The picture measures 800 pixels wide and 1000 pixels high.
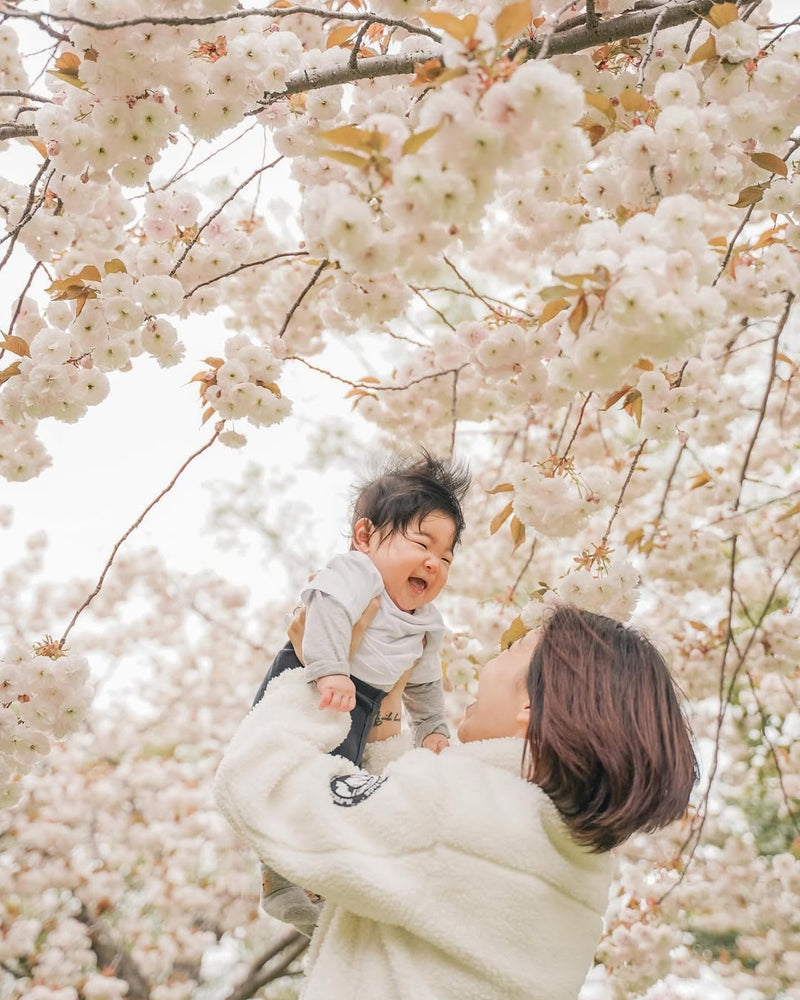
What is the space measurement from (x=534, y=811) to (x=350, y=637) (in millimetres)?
462

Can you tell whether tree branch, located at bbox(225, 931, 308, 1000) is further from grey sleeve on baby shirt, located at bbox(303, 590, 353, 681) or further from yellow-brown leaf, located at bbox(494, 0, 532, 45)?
yellow-brown leaf, located at bbox(494, 0, 532, 45)

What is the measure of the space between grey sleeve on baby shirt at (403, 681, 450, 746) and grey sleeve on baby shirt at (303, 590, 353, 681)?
14.7 inches

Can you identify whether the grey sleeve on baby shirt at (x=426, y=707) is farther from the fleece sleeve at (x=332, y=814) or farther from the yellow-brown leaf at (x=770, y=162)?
the yellow-brown leaf at (x=770, y=162)

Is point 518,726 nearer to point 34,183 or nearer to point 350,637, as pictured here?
point 350,637

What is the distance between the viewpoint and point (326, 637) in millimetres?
1412

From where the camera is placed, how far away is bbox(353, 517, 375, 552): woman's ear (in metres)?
1.74

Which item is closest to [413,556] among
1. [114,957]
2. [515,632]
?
[515,632]

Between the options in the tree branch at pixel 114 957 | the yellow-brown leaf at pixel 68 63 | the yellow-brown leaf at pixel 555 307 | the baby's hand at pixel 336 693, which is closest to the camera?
the yellow-brown leaf at pixel 555 307

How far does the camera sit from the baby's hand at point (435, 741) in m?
1.70

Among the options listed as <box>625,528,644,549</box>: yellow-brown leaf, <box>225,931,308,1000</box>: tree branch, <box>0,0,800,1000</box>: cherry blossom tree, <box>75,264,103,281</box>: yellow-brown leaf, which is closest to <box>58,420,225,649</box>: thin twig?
<box>0,0,800,1000</box>: cherry blossom tree

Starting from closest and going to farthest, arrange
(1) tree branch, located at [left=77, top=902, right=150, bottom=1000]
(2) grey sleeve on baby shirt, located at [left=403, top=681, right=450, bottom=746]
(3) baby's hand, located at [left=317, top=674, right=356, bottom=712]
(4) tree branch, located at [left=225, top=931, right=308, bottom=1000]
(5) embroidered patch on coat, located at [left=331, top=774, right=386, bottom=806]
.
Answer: (5) embroidered patch on coat, located at [left=331, top=774, right=386, bottom=806] → (3) baby's hand, located at [left=317, top=674, right=356, bottom=712] → (2) grey sleeve on baby shirt, located at [left=403, top=681, right=450, bottom=746] → (4) tree branch, located at [left=225, top=931, right=308, bottom=1000] → (1) tree branch, located at [left=77, top=902, right=150, bottom=1000]

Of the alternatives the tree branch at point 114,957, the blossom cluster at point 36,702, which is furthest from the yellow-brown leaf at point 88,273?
the tree branch at point 114,957

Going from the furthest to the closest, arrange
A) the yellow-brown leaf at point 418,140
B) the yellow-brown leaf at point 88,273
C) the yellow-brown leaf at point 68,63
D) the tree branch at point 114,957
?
the tree branch at point 114,957 → the yellow-brown leaf at point 88,273 → the yellow-brown leaf at point 68,63 → the yellow-brown leaf at point 418,140

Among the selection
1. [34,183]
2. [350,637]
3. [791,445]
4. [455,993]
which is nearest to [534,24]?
[34,183]
